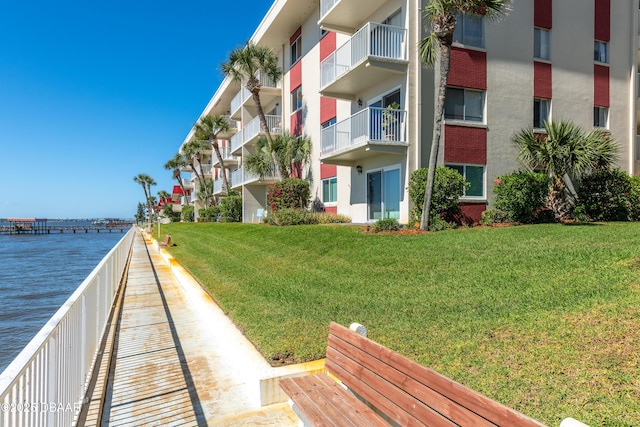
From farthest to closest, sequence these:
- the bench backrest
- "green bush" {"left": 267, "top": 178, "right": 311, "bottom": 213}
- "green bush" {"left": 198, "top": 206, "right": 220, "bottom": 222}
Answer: "green bush" {"left": 198, "top": 206, "right": 220, "bottom": 222}, "green bush" {"left": 267, "top": 178, "right": 311, "bottom": 213}, the bench backrest

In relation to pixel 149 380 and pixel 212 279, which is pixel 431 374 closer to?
pixel 149 380

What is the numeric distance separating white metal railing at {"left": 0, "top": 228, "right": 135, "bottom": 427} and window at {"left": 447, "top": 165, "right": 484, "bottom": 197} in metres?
13.5

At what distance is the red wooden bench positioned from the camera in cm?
220

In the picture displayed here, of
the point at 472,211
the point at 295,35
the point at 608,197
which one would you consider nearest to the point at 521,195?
the point at 472,211

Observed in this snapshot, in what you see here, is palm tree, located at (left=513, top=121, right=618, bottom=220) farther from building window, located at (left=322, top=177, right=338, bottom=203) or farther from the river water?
the river water

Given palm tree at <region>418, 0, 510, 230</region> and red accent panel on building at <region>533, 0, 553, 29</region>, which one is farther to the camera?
red accent panel on building at <region>533, 0, 553, 29</region>

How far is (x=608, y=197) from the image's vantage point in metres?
16.5

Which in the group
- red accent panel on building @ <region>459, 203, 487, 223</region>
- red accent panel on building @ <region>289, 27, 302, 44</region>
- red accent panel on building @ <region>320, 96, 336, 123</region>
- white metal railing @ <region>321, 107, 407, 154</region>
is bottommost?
red accent panel on building @ <region>459, 203, 487, 223</region>

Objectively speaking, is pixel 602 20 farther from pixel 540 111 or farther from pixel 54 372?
pixel 54 372

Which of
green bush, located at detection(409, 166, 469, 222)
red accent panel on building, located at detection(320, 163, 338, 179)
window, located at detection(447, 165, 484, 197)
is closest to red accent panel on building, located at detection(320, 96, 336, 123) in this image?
red accent panel on building, located at detection(320, 163, 338, 179)

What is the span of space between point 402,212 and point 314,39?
12554 millimetres

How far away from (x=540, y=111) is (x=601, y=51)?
5.36m

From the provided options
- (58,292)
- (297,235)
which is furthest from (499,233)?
(58,292)

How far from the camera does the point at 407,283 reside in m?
7.66
